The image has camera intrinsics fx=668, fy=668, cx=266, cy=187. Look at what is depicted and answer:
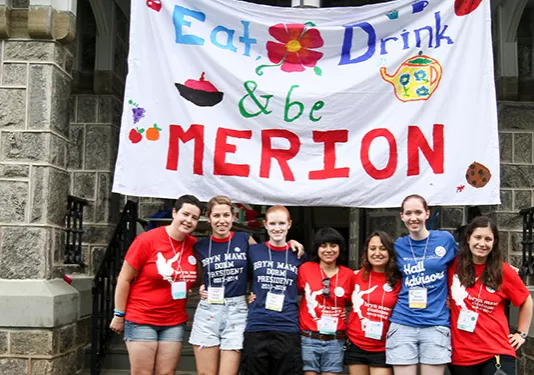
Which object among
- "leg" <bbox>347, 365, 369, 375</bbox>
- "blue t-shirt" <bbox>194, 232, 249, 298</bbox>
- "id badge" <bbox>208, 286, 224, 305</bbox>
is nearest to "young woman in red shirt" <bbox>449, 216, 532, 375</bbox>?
"leg" <bbox>347, 365, 369, 375</bbox>

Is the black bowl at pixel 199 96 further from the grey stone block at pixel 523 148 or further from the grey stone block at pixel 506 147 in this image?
the grey stone block at pixel 523 148

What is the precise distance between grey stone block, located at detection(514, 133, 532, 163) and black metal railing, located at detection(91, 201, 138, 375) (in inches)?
161

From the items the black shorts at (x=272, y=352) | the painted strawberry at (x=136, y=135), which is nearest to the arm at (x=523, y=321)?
the black shorts at (x=272, y=352)

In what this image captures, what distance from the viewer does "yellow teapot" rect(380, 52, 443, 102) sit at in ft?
16.7

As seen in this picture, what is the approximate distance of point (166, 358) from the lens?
424cm

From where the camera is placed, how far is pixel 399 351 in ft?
13.1

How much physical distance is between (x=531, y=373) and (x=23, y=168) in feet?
15.1

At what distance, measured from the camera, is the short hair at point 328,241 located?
425 cm

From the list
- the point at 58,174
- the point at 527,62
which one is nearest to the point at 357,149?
the point at 58,174

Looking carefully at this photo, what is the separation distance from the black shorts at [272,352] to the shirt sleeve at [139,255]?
80cm

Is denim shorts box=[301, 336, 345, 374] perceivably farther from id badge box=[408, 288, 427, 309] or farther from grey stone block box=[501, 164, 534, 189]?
grey stone block box=[501, 164, 534, 189]

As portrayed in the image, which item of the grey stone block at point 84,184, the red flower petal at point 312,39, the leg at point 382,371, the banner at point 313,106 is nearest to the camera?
the leg at point 382,371

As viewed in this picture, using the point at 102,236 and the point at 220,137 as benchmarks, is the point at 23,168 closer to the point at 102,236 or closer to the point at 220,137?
the point at 220,137

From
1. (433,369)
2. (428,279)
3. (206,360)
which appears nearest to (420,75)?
(428,279)
